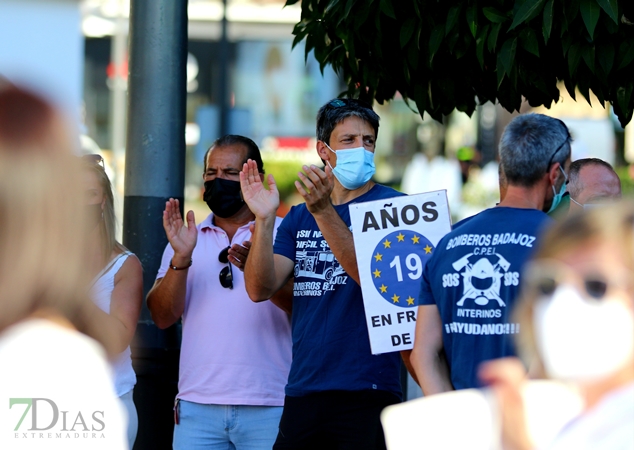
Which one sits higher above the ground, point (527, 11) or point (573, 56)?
point (527, 11)

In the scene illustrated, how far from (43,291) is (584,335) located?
109 centimetres

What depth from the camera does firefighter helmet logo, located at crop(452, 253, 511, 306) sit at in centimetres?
307

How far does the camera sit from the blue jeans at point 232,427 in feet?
13.8

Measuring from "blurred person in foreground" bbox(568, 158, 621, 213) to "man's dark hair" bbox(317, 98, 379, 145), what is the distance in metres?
1.21

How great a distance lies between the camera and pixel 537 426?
1.73m

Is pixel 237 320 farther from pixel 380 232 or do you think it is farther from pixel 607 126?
pixel 607 126

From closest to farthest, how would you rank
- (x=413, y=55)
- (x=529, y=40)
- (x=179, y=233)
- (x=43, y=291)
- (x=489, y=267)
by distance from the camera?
(x=43, y=291) → (x=489, y=267) → (x=529, y=40) → (x=413, y=55) → (x=179, y=233)

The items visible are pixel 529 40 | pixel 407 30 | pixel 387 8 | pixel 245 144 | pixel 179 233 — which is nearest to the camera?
pixel 529 40

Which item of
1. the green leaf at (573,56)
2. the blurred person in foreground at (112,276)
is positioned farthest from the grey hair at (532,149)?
the blurred person in foreground at (112,276)

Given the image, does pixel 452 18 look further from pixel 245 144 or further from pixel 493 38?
pixel 245 144

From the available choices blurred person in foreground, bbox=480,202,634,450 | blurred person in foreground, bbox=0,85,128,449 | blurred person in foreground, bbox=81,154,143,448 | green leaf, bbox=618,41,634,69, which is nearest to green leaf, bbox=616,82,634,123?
green leaf, bbox=618,41,634,69

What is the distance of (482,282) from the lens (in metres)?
3.09

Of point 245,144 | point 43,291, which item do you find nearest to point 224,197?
point 245,144

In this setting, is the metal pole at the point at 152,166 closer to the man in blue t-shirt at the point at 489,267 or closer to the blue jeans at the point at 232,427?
the blue jeans at the point at 232,427
